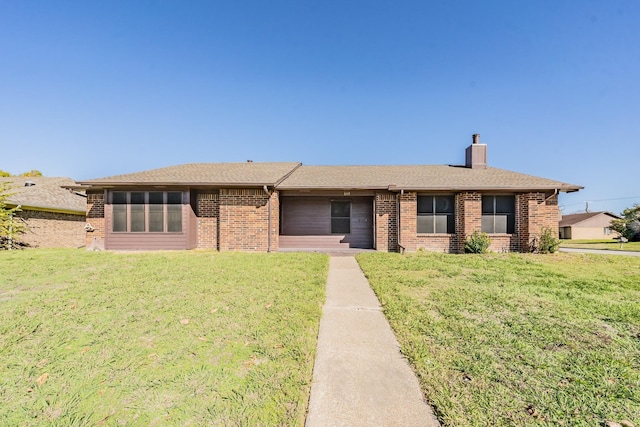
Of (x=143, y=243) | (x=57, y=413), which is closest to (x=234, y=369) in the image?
(x=57, y=413)

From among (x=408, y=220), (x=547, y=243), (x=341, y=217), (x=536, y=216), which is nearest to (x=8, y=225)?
(x=341, y=217)

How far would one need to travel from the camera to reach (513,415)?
6.64 ft

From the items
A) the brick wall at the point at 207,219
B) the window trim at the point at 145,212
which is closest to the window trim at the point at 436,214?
the brick wall at the point at 207,219

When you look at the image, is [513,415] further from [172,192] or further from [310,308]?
[172,192]

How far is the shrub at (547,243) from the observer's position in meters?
10.4

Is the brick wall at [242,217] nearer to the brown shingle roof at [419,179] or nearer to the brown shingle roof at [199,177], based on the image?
the brown shingle roof at [199,177]

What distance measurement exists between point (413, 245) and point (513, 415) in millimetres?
9175

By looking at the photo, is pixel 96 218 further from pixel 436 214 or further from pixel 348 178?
pixel 436 214

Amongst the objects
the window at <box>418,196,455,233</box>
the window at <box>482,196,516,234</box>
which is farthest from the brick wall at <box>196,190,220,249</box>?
the window at <box>482,196,516,234</box>

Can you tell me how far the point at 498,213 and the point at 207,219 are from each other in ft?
38.8

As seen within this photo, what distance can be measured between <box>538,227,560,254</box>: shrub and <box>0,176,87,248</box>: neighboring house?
19.2 m

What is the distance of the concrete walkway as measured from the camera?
6.59 feet

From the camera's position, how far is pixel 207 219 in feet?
36.5

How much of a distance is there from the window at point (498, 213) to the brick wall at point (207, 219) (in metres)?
10.8
